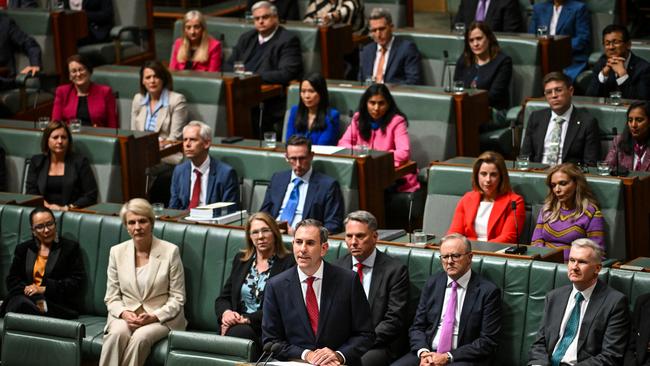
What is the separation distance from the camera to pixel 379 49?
24.7 ft

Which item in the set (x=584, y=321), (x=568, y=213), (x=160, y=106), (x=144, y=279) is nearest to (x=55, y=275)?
(x=144, y=279)

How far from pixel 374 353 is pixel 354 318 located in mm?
326

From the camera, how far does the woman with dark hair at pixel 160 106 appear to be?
23.1 feet

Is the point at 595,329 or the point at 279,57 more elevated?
the point at 279,57

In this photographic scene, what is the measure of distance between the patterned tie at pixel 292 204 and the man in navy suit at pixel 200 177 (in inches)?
10.5

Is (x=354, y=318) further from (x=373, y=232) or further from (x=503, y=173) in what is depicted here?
(x=503, y=173)

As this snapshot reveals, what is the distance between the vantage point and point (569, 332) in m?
4.62

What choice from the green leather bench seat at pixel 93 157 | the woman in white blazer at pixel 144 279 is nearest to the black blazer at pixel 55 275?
the woman in white blazer at pixel 144 279

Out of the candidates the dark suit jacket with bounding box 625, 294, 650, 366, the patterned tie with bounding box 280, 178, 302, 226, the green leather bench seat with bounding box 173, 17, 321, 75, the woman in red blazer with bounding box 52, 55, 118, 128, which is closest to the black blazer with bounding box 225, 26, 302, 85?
the green leather bench seat with bounding box 173, 17, 321, 75

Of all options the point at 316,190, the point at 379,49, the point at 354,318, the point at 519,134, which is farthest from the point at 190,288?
the point at 379,49

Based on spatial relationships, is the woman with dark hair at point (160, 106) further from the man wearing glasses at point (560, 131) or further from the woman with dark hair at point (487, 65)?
the man wearing glasses at point (560, 131)

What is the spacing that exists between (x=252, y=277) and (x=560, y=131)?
1.87 meters

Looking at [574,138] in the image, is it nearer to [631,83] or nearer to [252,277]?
[631,83]

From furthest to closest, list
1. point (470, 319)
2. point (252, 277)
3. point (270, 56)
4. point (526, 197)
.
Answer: point (270, 56) < point (526, 197) < point (252, 277) < point (470, 319)
